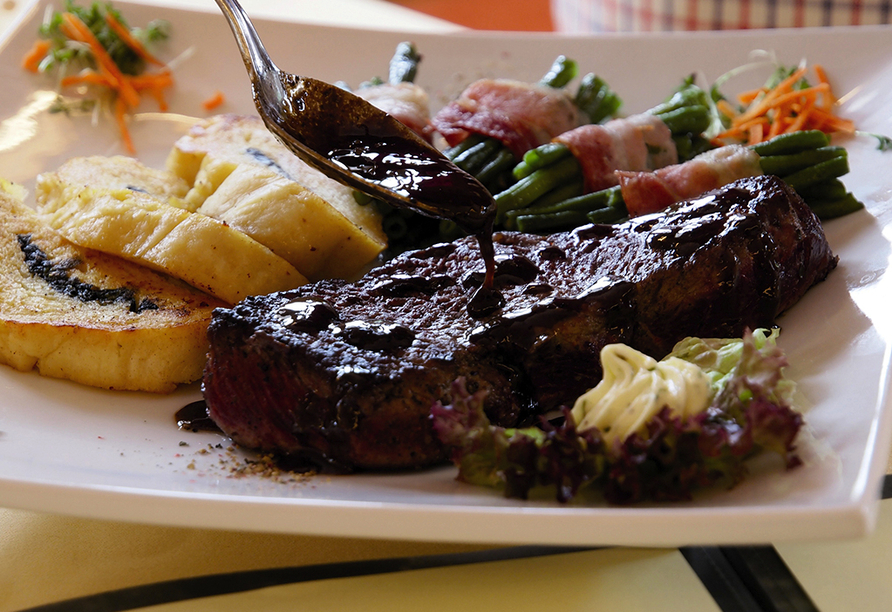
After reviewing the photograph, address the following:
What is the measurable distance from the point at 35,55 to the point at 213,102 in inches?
43.5

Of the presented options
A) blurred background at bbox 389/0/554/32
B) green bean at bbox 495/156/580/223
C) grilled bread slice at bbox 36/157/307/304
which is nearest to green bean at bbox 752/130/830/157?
green bean at bbox 495/156/580/223

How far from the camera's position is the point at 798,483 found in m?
1.94

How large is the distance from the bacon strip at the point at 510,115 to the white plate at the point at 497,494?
0.64m

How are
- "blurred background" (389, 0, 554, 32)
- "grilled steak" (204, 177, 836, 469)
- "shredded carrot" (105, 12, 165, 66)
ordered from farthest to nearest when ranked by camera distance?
"blurred background" (389, 0, 554, 32), "shredded carrot" (105, 12, 165, 66), "grilled steak" (204, 177, 836, 469)

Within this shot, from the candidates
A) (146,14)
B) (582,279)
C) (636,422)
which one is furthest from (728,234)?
(146,14)

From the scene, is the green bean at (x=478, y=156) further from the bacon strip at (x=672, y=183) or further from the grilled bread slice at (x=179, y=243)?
the grilled bread slice at (x=179, y=243)

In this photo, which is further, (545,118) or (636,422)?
(545,118)

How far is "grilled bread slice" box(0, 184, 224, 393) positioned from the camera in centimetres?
286

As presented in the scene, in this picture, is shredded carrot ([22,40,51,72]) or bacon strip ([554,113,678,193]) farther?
shredded carrot ([22,40,51,72])

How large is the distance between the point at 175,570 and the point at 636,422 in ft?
4.25

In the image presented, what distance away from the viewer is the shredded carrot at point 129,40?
5.08m

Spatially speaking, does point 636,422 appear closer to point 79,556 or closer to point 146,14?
point 79,556

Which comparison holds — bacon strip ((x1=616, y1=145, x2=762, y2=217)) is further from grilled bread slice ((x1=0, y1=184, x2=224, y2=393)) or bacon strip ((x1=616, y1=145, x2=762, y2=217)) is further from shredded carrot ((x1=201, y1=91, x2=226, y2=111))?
shredded carrot ((x1=201, y1=91, x2=226, y2=111))

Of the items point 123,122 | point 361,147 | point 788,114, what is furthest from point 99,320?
point 788,114
